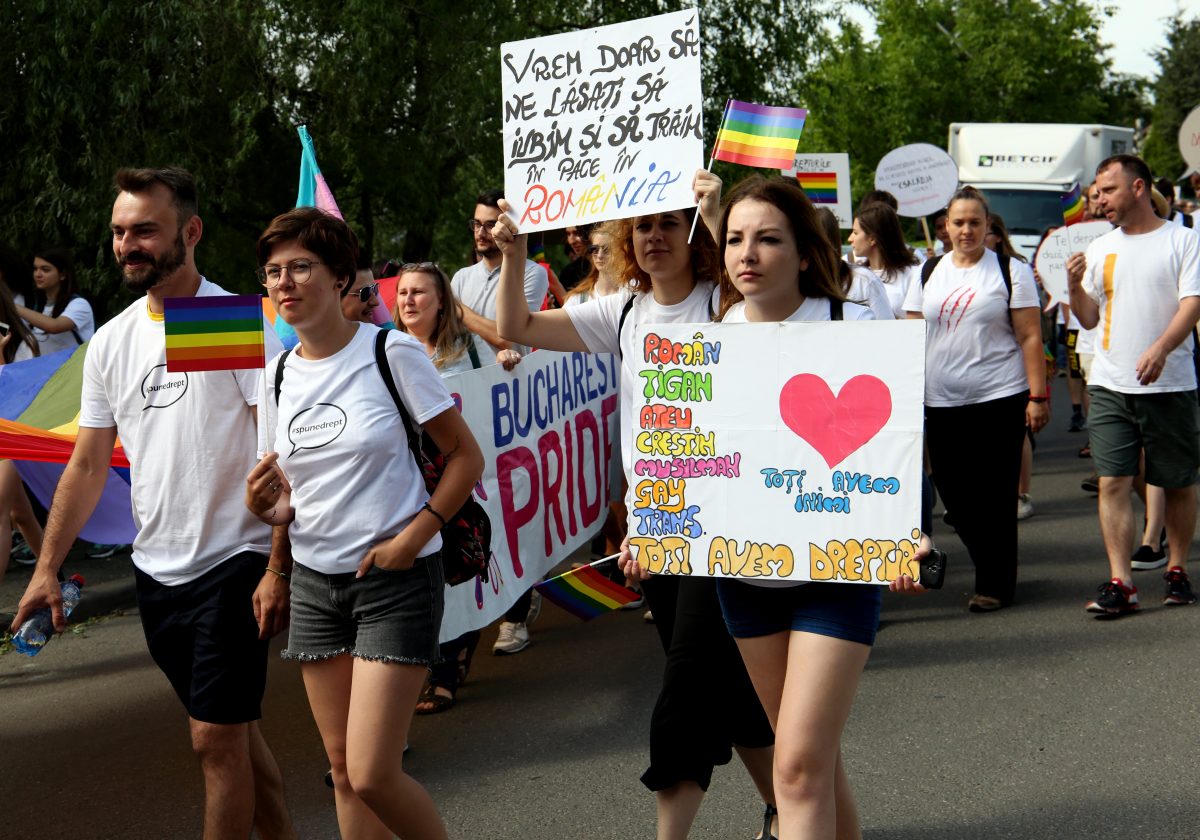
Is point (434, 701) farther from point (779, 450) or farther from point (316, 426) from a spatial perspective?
point (779, 450)

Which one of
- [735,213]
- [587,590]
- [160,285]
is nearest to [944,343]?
[587,590]

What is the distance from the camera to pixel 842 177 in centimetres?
1352

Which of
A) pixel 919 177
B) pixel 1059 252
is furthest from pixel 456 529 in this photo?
pixel 919 177

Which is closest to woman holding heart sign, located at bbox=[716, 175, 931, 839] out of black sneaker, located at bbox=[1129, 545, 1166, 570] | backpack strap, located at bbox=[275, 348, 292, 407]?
backpack strap, located at bbox=[275, 348, 292, 407]

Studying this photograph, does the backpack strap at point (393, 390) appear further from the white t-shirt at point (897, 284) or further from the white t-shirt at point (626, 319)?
the white t-shirt at point (897, 284)

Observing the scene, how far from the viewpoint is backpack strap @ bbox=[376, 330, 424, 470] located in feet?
11.8

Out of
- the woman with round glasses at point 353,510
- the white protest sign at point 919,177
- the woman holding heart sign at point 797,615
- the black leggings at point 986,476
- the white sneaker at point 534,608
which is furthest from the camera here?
the white protest sign at point 919,177

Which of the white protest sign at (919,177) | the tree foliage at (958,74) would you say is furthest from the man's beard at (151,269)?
the tree foliage at (958,74)

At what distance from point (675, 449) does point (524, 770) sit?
2.00 metres

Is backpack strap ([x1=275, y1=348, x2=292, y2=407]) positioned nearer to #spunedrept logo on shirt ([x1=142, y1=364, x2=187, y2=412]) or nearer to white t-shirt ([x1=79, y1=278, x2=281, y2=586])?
white t-shirt ([x1=79, y1=278, x2=281, y2=586])

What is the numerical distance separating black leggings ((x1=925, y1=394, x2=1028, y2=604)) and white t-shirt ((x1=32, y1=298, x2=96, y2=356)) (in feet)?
18.0

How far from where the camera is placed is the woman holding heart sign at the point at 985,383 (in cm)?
715

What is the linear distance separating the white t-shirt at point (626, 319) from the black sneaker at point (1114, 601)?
3.55m

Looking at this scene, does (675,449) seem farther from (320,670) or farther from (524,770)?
(524,770)
